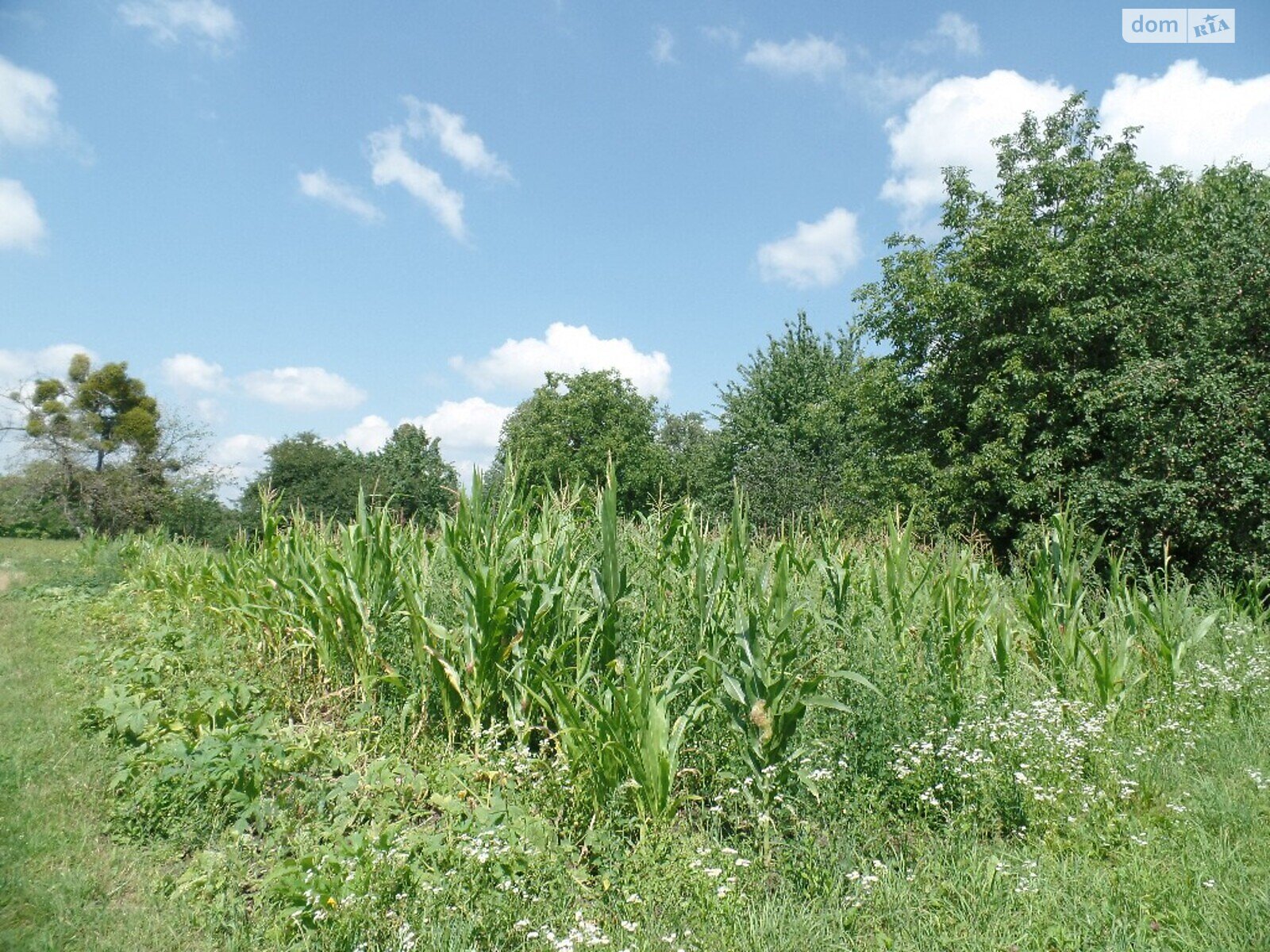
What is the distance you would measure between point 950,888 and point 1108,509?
12306mm

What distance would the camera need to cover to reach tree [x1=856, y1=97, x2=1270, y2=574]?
11938mm

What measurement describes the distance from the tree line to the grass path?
20.6 ft

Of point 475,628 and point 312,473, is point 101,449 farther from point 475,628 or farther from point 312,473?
point 475,628

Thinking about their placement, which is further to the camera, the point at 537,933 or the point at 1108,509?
the point at 1108,509

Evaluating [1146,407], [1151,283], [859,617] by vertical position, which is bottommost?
[859,617]

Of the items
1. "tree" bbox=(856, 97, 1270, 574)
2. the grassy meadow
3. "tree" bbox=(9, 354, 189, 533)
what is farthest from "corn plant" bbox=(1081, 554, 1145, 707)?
"tree" bbox=(9, 354, 189, 533)

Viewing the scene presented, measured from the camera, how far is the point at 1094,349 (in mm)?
15445

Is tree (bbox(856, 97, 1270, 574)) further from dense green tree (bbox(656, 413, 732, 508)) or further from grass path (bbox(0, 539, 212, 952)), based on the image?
grass path (bbox(0, 539, 212, 952))

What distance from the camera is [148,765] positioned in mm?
3928

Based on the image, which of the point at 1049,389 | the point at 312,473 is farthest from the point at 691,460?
the point at 1049,389

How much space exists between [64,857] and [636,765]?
8.35 feet

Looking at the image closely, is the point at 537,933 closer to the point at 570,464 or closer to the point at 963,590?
the point at 963,590

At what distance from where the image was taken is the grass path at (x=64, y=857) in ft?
8.93

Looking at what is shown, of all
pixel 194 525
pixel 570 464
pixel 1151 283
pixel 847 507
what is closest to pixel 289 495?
pixel 194 525
